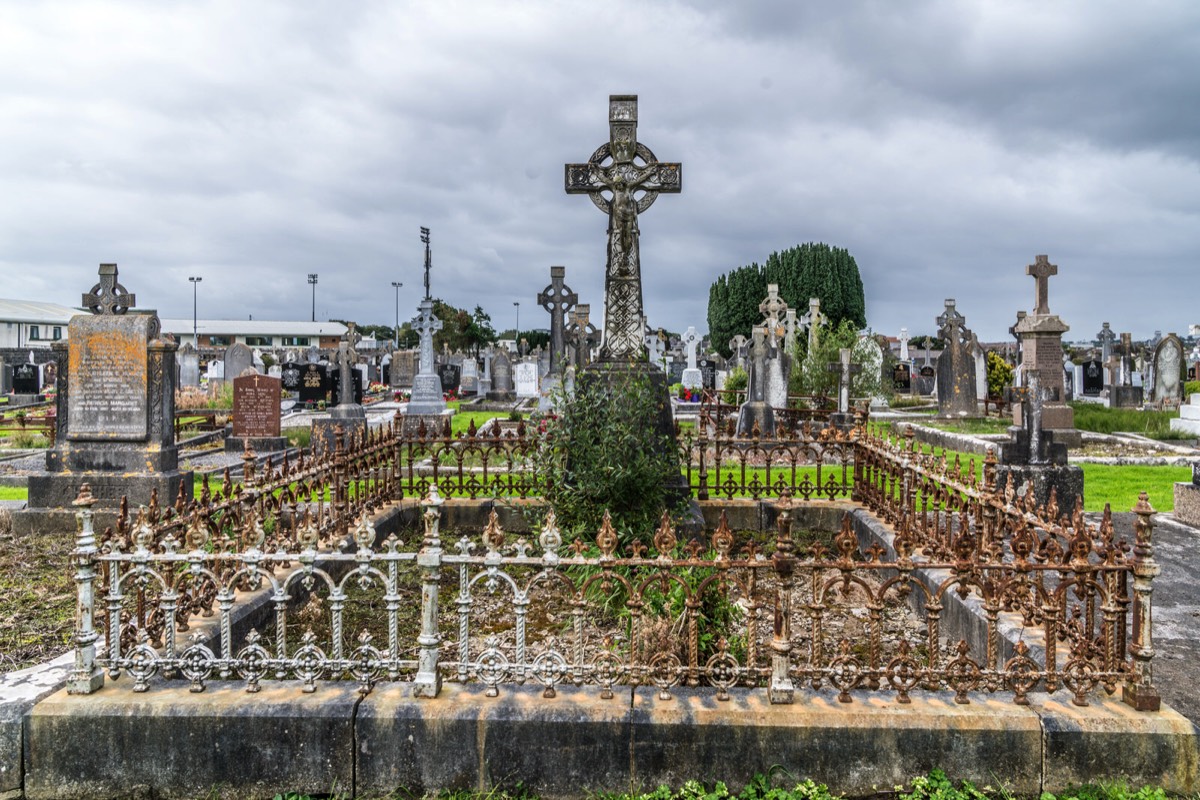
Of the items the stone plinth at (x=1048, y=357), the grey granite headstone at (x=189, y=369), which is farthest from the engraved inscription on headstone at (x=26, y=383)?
the stone plinth at (x=1048, y=357)

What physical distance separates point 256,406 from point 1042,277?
14.5 metres

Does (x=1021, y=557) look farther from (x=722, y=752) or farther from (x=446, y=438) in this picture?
(x=446, y=438)

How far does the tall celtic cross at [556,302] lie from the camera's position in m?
24.6

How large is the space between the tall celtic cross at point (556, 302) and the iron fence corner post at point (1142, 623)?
2112 cm

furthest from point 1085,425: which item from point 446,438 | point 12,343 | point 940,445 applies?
point 12,343

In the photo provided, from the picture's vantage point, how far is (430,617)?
3.68 metres

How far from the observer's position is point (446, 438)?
327 inches

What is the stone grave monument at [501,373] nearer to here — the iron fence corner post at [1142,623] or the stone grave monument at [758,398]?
the stone grave monument at [758,398]

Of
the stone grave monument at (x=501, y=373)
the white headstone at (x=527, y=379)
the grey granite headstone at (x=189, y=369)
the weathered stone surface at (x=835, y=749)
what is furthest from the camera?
the white headstone at (x=527, y=379)

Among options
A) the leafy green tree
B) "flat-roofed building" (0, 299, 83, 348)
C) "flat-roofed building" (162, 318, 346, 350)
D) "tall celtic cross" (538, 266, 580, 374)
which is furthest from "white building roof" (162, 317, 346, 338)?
"tall celtic cross" (538, 266, 580, 374)

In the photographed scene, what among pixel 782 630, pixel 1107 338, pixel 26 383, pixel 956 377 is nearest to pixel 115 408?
pixel 782 630

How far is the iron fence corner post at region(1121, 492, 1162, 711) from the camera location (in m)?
3.46

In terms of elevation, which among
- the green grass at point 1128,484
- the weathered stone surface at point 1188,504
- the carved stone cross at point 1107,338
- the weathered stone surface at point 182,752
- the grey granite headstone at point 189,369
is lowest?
the weathered stone surface at point 182,752

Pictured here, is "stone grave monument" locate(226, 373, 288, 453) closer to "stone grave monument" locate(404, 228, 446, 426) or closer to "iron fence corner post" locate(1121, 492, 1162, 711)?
"stone grave monument" locate(404, 228, 446, 426)
